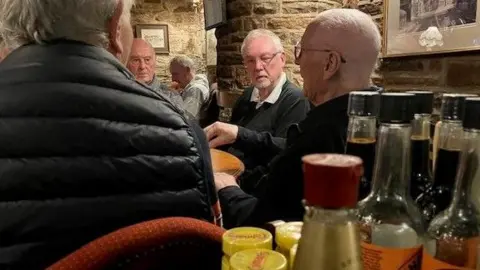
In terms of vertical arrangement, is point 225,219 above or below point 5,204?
below

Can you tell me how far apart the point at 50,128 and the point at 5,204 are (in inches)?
6.2

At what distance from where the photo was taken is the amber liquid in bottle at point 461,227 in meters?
0.51

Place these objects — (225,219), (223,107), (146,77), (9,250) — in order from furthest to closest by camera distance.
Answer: (223,107) < (146,77) < (225,219) < (9,250)

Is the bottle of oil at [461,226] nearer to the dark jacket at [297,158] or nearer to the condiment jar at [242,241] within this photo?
the condiment jar at [242,241]

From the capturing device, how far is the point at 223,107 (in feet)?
14.3

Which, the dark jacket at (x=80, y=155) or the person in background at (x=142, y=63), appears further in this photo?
the person in background at (x=142, y=63)

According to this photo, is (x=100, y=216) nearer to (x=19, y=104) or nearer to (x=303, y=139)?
(x=19, y=104)

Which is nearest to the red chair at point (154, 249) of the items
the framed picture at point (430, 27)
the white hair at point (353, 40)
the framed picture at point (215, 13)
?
the white hair at point (353, 40)

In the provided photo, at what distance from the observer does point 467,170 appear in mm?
516

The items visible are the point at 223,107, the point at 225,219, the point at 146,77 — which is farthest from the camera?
the point at 223,107

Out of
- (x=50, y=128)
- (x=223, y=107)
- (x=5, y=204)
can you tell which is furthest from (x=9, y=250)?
(x=223, y=107)

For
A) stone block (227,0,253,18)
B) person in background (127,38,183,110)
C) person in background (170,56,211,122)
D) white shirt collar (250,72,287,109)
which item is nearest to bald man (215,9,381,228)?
white shirt collar (250,72,287,109)

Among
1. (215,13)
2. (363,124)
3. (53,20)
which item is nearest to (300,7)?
(215,13)

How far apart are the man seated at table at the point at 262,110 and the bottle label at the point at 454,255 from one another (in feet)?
6.36
